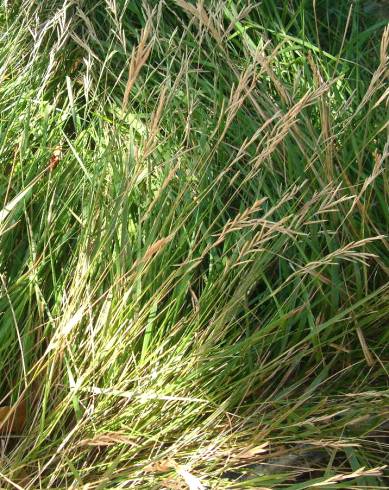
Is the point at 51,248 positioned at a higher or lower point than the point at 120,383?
higher

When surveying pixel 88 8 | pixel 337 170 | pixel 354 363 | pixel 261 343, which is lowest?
pixel 354 363

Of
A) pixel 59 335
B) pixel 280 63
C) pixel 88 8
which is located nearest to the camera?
pixel 59 335

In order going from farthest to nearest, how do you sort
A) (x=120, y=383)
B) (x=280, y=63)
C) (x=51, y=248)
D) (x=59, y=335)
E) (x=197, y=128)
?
(x=280, y=63)
(x=197, y=128)
(x=51, y=248)
(x=120, y=383)
(x=59, y=335)

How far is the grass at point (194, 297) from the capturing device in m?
1.75

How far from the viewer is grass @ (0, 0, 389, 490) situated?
68.9 inches

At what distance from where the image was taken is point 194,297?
1.87 m

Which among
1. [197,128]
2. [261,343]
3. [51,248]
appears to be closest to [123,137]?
[197,128]

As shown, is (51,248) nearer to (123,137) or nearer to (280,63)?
(123,137)

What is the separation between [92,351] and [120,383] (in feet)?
0.30

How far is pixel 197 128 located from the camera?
2.40m

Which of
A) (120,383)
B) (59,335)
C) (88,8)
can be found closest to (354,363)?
(120,383)

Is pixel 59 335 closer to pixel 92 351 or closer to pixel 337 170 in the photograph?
pixel 92 351

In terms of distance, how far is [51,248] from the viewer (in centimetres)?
217

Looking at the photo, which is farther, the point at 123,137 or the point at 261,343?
the point at 123,137
